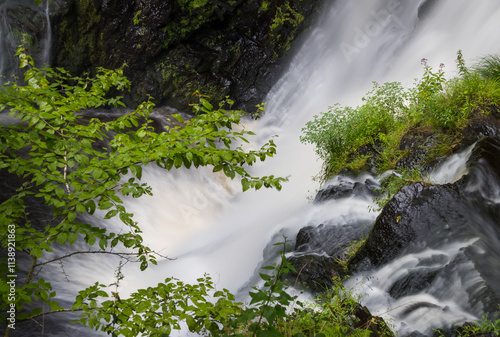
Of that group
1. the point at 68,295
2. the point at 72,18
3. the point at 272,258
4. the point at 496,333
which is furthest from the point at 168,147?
the point at 72,18

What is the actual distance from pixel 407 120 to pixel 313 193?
210cm

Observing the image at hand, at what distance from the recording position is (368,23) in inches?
447

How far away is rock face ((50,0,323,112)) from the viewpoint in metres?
8.62

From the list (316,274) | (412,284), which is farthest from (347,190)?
(412,284)

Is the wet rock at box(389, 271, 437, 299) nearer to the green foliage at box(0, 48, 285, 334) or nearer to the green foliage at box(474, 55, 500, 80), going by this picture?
the green foliage at box(0, 48, 285, 334)

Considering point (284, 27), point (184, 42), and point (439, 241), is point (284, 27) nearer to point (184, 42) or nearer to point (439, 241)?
point (184, 42)

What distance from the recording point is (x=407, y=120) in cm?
578

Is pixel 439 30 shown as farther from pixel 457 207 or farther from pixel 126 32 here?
pixel 126 32

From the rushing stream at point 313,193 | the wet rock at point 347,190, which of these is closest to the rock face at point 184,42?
the rushing stream at point 313,193

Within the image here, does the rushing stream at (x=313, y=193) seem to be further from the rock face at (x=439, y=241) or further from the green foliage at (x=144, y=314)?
the green foliage at (x=144, y=314)

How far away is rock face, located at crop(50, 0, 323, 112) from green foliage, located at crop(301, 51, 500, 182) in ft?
15.9

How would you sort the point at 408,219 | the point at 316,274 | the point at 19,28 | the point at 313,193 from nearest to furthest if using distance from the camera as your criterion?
the point at 408,219 → the point at 316,274 → the point at 313,193 → the point at 19,28

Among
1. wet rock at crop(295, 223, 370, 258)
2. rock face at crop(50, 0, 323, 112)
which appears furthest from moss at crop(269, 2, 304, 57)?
wet rock at crop(295, 223, 370, 258)

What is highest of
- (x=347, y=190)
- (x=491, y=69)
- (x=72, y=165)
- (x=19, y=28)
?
(x=19, y=28)
